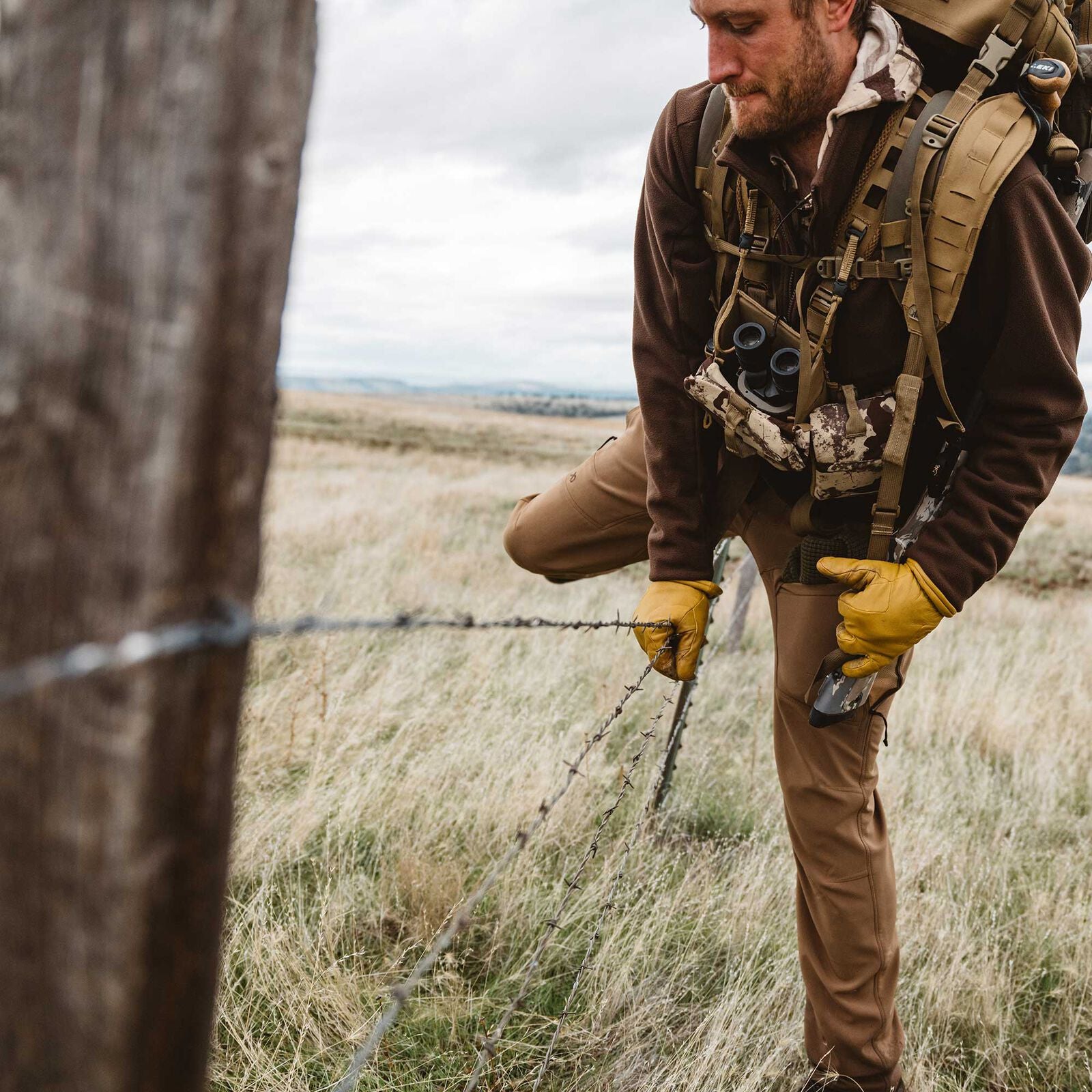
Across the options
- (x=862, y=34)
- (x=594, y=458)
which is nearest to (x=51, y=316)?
(x=862, y=34)

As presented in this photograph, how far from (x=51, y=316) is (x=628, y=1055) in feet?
7.10

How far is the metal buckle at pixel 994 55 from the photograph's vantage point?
6.20 feet

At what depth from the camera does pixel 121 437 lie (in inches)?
22.3

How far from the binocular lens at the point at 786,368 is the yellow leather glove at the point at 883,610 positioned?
50 cm

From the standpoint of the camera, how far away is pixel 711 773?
3516 millimetres

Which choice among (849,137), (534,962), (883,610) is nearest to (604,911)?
(534,962)

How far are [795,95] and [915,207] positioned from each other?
410mm

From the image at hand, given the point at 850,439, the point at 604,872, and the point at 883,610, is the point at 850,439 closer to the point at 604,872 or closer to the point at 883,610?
the point at 883,610

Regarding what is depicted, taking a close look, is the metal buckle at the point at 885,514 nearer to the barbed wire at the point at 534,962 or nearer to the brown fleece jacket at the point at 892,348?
the brown fleece jacket at the point at 892,348

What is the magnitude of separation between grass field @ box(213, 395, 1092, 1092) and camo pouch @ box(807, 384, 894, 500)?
1.37 metres

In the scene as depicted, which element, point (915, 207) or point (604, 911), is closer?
point (915, 207)

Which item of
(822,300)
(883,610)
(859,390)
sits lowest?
(883,610)

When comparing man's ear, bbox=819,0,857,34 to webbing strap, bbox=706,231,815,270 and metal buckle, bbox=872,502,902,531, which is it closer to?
webbing strap, bbox=706,231,815,270

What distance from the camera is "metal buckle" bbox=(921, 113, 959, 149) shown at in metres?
1.86
